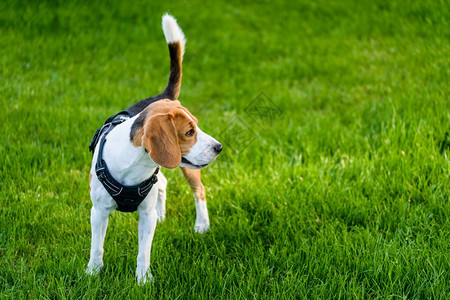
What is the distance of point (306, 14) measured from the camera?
349 inches

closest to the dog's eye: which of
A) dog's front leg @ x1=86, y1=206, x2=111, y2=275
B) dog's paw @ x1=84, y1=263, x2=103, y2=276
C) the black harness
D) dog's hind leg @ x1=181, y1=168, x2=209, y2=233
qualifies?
the black harness

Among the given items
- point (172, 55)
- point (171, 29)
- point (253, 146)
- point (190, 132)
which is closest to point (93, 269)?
point (190, 132)

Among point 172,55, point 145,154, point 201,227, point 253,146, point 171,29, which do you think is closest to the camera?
point 145,154

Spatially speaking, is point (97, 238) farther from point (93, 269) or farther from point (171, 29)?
point (171, 29)

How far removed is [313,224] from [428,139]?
176 centimetres

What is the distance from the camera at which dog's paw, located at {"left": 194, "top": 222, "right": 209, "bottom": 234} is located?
3844 millimetres

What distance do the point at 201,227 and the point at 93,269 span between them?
1.02m

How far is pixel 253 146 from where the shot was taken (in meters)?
5.21

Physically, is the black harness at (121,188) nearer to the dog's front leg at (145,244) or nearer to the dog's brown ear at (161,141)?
the dog's front leg at (145,244)

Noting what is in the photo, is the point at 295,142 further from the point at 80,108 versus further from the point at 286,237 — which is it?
the point at 80,108

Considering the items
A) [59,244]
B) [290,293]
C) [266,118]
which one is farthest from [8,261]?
[266,118]

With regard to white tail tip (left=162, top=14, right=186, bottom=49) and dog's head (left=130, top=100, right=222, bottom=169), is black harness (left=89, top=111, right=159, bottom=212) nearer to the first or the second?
dog's head (left=130, top=100, right=222, bottom=169)

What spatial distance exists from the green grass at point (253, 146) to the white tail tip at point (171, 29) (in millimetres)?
1499

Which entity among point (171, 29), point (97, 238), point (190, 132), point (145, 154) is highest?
point (171, 29)
